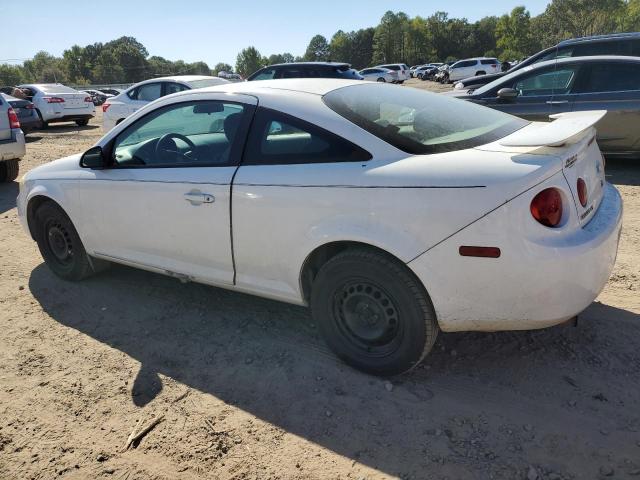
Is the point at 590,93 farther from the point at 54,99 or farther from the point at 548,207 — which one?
the point at 54,99

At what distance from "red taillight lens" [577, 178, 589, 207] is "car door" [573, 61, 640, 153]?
4777 mm

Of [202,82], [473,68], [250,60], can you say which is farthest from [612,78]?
[250,60]

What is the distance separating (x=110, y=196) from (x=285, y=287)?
1558mm

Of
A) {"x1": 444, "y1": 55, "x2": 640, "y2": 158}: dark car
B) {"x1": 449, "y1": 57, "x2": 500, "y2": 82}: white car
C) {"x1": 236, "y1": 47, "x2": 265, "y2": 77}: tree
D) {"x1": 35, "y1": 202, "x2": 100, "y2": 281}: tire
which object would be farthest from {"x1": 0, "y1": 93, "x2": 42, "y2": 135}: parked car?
{"x1": 236, "y1": 47, "x2": 265, "y2": 77}: tree

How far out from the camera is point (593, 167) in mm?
2809

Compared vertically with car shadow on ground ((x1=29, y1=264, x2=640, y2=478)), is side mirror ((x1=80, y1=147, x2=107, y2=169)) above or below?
above

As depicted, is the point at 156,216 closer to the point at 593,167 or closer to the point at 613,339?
the point at 593,167

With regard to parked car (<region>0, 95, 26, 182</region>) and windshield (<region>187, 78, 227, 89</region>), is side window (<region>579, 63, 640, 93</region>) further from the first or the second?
parked car (<region>0, 95, 26, 182</region>)

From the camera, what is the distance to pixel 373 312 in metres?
2.73

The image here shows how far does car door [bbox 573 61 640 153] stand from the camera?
21.4ft

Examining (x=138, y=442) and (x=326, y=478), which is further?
(x=138, y=442)

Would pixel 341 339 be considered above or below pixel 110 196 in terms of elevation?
below

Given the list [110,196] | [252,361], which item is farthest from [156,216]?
[252,361]

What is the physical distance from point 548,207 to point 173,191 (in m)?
2.20
